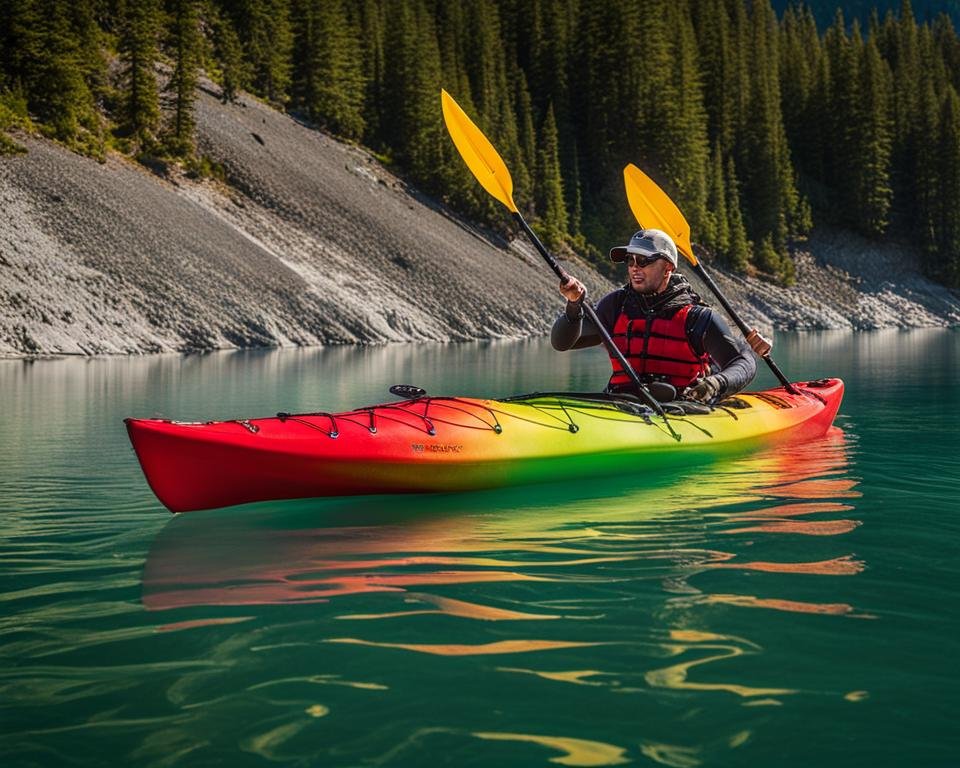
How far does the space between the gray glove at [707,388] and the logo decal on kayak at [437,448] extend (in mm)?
2670

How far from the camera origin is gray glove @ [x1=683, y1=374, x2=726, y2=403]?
9.57 metres

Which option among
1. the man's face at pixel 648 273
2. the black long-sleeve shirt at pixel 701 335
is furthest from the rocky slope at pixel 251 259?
the man's face at pixel 648 273

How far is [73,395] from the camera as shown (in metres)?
16.3

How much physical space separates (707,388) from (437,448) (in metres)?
2.93

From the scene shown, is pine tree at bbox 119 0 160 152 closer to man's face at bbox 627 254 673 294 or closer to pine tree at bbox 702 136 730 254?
pine tree at bbox 702 136 730 254

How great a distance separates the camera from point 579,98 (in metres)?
67.9

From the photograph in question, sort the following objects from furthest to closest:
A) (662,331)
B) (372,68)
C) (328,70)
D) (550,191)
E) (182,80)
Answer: (372,68), (550,191), (328,70), (182,80), (662,331)

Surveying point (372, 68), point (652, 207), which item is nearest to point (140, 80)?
point (372, 68)

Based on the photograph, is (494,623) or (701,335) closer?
(494,623)

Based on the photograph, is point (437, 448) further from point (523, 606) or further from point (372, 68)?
point (372, 68)

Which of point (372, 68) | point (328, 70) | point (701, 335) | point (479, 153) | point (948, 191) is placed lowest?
point (701, 335)

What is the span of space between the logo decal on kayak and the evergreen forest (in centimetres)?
3338

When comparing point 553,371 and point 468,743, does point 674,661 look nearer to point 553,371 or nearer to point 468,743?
point 468,743

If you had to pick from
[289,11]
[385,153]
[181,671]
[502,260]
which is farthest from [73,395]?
[289,11]
